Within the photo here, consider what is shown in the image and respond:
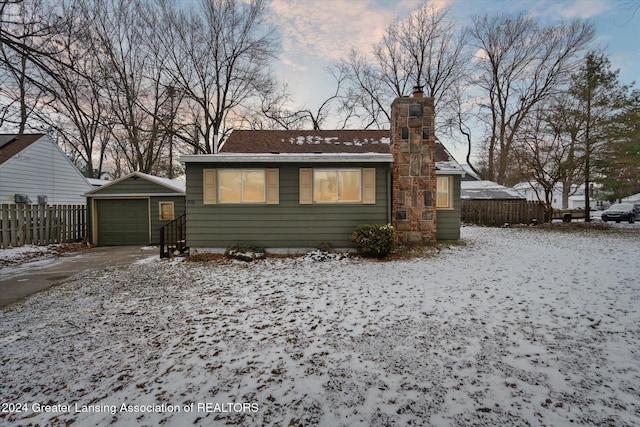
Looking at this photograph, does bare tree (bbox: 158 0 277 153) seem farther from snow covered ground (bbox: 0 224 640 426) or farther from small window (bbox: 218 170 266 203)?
snow covered ground (bbox: 0 224 640 426)

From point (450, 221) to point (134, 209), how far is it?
13.0 meters

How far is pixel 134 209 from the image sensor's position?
36.6 ft

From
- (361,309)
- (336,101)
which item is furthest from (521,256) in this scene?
(336,101)

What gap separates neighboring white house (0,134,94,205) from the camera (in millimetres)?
10867

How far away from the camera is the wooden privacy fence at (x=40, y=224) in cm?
883

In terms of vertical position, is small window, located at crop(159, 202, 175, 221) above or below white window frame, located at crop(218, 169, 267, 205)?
below

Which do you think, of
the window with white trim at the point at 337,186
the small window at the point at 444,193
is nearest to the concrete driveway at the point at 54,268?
the window with white trim at the point at 337,186

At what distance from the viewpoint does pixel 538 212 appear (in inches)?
635

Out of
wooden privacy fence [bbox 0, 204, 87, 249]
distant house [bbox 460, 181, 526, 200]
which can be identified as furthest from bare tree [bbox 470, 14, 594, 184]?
wooden privacy fence [bbox 0, 204, 87, 249]

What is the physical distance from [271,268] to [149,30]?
1783 centimetres

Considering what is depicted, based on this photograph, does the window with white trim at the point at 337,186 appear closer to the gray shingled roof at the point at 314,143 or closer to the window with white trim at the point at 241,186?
the window with white trim at the point at 241,186

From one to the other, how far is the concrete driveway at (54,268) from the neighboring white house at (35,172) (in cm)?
473

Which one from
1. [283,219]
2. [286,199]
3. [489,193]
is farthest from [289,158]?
[489,193]

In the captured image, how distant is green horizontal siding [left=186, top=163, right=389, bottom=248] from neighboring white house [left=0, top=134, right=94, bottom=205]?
8584 millimetres
